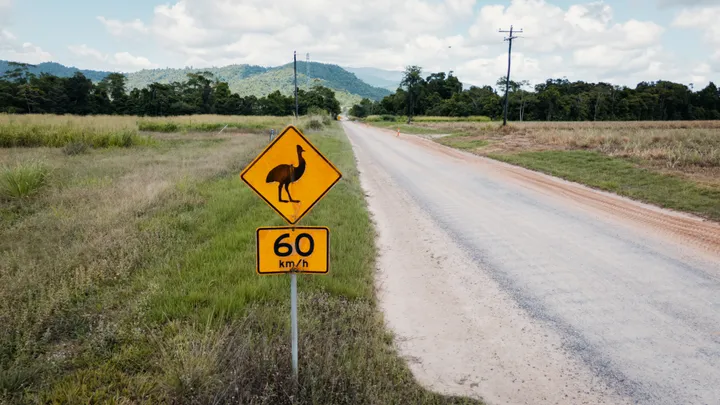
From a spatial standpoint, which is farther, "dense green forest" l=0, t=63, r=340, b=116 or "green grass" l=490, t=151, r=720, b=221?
"dense green forest" l=0, t=63, r=340, b=116

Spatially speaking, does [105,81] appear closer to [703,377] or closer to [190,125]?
[190,125]

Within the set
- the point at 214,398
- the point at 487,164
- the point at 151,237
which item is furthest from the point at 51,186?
the point at 487,164

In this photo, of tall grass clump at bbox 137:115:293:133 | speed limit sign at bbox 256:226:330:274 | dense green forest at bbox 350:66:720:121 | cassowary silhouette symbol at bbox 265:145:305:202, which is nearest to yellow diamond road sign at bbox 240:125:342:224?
cassowary silhouette symbol at bbox 265:145:305:202

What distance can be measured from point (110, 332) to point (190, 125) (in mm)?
39286


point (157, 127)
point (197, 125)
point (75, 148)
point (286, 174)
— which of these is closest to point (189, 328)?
point (286, 174)

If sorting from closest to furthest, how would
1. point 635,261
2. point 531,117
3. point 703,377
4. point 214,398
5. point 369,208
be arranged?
1. point 214,398
2. point 703,377
3. point 635,261
4. point 369,208
5. point 531,117

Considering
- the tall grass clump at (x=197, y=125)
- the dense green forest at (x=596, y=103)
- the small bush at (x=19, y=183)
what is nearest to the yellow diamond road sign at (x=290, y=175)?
the small bush at (x=19, y=183)

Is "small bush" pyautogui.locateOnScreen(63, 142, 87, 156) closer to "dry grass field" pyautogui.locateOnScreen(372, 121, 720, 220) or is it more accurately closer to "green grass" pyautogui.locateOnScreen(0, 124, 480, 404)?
"green grass" pyautogui.locateOnScreen(0, 124, 480, 404)

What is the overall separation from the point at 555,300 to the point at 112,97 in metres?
87.4

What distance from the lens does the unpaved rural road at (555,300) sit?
12.2ft

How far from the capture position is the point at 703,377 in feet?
12.0

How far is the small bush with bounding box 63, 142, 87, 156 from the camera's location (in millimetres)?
18855

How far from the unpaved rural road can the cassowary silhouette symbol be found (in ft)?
7.07

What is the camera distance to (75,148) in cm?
1928
